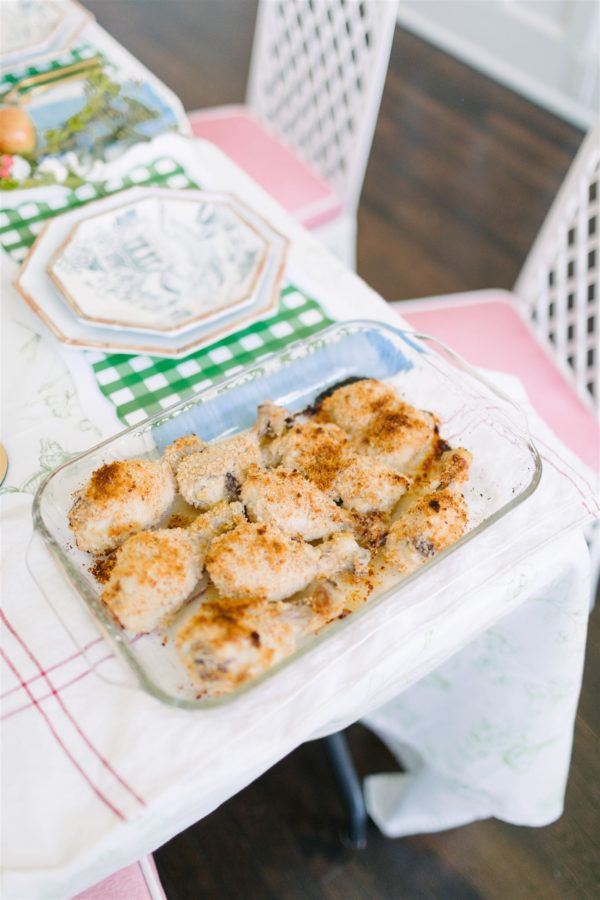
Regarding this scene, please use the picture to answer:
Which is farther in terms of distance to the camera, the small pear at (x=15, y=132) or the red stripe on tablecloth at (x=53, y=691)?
the small pear at (x=15, y=132)

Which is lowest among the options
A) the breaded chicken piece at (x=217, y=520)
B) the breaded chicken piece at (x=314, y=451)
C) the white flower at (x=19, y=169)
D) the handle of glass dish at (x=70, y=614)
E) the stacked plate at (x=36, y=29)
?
the handle of glass dish at (x=70, y=614)

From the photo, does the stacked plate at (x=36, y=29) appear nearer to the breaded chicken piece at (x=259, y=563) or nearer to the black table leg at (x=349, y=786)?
the breaded chicken piece at (x=259, y=563)

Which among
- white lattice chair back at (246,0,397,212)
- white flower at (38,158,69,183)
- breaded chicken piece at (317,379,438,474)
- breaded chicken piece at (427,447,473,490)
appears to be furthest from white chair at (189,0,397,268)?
breaded chicken piece at (427,447,473,490)

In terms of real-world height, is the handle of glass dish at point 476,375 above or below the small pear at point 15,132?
below

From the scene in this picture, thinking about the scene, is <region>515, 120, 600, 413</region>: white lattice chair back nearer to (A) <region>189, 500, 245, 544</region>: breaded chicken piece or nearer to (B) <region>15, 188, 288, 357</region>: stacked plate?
(B) <region>15, 188, 288, 357</region>: stacked plate

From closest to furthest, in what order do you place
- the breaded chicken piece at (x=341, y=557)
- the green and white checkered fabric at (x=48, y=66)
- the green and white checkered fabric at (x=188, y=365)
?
1. the breaded chicken piece at (x=341, y=557)
2. the green and white checkered fabric at (x=188, y=365)
3. the green and white checkered fabric at (x=48, y=66)

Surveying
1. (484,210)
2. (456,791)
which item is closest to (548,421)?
(456,791)

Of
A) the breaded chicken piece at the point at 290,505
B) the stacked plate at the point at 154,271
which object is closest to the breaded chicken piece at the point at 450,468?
the breaded chicken piece at the point at 290,505
